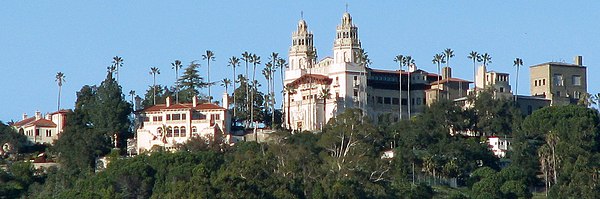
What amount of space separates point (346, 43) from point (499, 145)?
1483cm

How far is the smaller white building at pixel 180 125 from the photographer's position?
136375 mm

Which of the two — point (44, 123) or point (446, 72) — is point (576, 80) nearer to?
point (446, 72)

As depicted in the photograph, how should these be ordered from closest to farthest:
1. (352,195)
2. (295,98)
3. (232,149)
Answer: (352,195)
(232,149)
(295,98)

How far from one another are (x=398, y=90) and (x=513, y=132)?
476 inches

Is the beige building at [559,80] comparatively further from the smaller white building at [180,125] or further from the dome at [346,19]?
the smaller white building at [180,125]

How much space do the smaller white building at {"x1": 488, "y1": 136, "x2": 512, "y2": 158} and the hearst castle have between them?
5.52 meters

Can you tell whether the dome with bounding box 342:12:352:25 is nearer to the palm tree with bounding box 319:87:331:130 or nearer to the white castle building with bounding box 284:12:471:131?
the white castle building with bounding box 284:12:471:131

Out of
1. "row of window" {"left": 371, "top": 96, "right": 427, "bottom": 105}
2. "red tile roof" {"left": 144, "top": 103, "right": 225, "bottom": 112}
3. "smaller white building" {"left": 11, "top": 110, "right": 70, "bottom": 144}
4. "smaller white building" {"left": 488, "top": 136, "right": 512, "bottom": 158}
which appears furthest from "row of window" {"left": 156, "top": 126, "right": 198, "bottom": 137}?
"smaller white building" {"left": 488, "top": 136, "right": 512, "bottom": 158}

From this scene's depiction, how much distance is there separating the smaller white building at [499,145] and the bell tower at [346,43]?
12934 millimetres

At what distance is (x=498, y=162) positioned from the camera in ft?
445

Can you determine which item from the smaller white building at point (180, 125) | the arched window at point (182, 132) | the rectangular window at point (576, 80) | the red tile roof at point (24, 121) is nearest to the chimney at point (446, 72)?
the rectangular window at point (576, 80)

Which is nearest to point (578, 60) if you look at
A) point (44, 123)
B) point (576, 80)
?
point (576, 80)

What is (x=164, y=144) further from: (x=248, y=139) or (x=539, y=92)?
(x=539, y=92)

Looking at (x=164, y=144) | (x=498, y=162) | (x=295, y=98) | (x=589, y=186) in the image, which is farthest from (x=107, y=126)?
(x=589, y=186)
